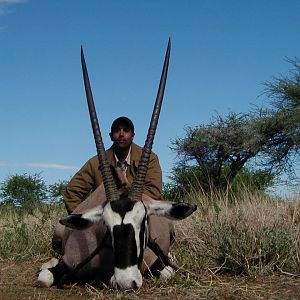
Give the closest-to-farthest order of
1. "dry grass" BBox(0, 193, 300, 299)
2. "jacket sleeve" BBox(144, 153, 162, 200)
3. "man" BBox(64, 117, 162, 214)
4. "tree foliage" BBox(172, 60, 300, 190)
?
1. "dry grass" BBox(0, 193, 300, 299)
2. "jacket sleeve" BBox(144, 153, 162, 200)
3. "man" BBox(64, 117, 162, 214)
4. "tree foliage" BBox(172, 60, 300, 190)

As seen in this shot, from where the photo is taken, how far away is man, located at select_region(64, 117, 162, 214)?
4957 millimetres

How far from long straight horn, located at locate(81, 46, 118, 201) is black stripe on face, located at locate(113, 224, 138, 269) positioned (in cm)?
29

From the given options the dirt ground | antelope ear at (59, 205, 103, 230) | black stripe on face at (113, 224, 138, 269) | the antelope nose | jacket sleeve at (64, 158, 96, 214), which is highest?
jacket sleeve at (64, 158, 96, 214)

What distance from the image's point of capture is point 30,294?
398cm

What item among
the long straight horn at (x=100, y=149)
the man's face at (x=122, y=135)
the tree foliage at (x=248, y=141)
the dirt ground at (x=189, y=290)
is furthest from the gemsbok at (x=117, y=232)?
the tree foliage at (x=248, y=141)

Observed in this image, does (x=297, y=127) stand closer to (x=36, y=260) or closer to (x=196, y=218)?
(x=196, y=218)

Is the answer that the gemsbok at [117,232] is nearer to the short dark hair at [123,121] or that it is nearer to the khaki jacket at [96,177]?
the khaki jacket at [96,177]

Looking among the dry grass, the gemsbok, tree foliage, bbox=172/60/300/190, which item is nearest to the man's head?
the gemsbok

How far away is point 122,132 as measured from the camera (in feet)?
16.3

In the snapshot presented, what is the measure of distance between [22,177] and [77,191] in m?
14.6

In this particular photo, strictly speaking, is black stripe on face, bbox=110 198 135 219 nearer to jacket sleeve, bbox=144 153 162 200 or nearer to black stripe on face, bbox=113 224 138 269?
black stripe on face, bbox=113 224 138 269

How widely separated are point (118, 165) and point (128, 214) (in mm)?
1287

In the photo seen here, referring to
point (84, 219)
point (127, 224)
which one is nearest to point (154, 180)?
point (84, 219)

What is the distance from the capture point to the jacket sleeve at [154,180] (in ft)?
15.9
